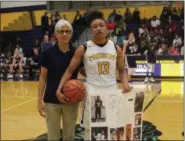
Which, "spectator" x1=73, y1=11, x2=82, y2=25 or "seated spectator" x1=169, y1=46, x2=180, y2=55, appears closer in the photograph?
"seated spectator" x1=169, y1=46, x2=180, y2=55

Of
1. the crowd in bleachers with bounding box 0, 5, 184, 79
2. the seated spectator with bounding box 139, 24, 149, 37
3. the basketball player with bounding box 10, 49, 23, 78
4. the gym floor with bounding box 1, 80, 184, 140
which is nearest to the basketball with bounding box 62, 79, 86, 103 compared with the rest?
the gym floor with bounding box 1, 80, 184, 140

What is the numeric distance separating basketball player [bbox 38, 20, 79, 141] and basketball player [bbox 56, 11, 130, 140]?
12 cm

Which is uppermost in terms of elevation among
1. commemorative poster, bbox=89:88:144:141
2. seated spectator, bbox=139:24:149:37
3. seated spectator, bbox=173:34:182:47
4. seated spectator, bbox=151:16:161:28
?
seated spectator, bbox=151:16:161:28

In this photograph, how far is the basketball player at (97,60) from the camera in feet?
10.4

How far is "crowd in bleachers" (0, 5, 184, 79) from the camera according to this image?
14305 mm

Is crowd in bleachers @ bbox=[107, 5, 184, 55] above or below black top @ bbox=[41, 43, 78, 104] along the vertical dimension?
above

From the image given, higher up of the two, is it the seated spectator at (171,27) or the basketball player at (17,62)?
the seated spectator at (171,27)

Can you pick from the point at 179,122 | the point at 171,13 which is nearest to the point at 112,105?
the point at 179,122

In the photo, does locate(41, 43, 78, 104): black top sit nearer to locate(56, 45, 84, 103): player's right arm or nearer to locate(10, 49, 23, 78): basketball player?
locate(56, 45, 84, 103): player's right arm

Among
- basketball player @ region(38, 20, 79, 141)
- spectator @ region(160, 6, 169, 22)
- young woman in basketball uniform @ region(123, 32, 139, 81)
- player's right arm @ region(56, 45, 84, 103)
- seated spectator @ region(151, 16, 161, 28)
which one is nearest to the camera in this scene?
player's right arm @ region(56, 45, 84, 103)

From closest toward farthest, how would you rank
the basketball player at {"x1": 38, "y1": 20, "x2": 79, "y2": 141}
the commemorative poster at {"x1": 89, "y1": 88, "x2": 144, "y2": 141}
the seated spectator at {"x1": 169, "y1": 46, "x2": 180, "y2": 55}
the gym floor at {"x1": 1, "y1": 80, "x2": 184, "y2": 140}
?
the commemorative poster at {"x1": 89, "y1": 88, "x2": 144, "y2": 141} → the basketball player at {"x1": 38, "y1": 20, "x2": 79, "y2": 141} → the gym floor at {"x1": 1, "y1": 80, "x2": 184, "y2": 140} → the seated spectator at {"x1": 169, "y1": 46, "x2": 180, "y2": 55}

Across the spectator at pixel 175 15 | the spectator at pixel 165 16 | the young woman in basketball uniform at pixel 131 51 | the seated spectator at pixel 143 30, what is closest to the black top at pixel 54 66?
the young woman in basketball uniform at pixel 131 51

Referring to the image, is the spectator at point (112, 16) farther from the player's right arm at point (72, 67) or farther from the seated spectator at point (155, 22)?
the player's right arm at point (72, 67)

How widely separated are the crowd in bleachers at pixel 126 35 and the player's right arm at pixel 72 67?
934cm
